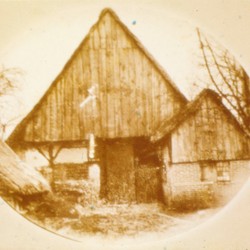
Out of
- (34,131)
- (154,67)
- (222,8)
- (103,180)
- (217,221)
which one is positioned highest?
(222,8)

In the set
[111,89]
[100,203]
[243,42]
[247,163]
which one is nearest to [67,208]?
[100,203]

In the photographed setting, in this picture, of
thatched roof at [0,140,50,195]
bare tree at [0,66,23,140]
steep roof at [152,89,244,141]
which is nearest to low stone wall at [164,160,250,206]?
steep roof at [152,89,244,141]

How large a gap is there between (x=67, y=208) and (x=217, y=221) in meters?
0.67

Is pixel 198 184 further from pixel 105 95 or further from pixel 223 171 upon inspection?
pixel 105 95

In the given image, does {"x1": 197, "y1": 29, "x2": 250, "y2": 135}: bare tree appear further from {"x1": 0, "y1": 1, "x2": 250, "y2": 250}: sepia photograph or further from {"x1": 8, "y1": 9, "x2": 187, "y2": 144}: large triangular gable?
{"x1": 8, "y1": 9, "x2": 187, "y2": 144}: large triangular gable

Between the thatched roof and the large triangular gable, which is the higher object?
the large triangular gable

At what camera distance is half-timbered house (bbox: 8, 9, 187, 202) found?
288 cm

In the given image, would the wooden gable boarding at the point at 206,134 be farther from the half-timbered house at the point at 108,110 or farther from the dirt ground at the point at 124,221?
the dirt ground at the point at 124,221

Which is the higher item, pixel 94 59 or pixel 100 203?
pixel 94 59

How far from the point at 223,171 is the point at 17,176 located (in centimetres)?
91

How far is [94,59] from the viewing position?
114 inches

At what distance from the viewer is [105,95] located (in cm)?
290

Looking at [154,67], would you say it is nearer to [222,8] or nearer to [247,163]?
[222,8]

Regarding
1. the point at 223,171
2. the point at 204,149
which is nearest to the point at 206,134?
the point at 204,149
